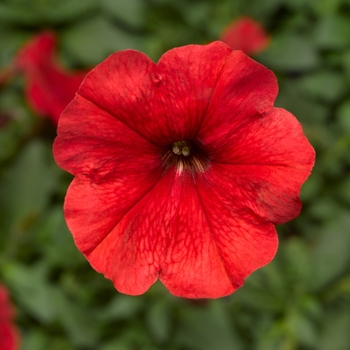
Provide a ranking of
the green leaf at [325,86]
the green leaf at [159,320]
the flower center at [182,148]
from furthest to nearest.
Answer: the green leaf at [325,86] < the green leaf at [159,320] < the flower center at [182,148]

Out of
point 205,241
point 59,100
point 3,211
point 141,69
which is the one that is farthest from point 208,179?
point 3,211

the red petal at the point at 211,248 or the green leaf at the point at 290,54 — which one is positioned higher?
the red petal at the point at 211,248

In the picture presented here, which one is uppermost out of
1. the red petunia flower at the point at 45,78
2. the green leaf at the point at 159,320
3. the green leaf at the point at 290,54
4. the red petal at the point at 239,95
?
the red petal at the point at 239,95

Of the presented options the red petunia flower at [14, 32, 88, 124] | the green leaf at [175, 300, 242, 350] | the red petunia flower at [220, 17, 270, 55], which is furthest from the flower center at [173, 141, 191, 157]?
the green leaf at [175, 300, 242, 350]

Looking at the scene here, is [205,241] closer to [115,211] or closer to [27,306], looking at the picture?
[115,211]

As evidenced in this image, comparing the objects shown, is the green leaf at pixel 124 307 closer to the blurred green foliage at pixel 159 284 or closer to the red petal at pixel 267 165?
the blurred green foliage at pixel 159 284

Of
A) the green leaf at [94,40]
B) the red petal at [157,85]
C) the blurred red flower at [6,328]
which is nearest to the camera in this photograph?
the red petal at [157,85]

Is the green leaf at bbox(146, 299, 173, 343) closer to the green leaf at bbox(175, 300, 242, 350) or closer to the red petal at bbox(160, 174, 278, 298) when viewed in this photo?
the green leaf at bbox(175, 300, 242, 350)

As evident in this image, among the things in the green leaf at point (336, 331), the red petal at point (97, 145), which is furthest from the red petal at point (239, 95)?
the green leaf at point (336, 331)

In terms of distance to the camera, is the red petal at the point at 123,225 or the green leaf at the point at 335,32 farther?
the green leaf at the point at 335,32
